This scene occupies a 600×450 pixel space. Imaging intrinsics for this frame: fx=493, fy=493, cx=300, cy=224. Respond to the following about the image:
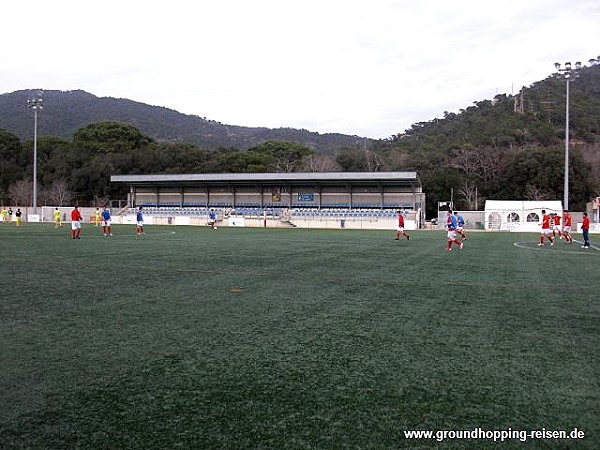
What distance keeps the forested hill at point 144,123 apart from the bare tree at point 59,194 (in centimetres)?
2515

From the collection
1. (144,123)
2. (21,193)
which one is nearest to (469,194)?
(21,193)

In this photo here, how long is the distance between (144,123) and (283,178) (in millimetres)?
67954

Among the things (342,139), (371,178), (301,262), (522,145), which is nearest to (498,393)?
(301,262)

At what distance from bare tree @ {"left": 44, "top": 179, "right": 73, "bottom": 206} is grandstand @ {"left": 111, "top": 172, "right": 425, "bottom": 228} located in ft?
42.6

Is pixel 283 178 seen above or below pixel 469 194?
above

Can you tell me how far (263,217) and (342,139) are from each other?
69.3 metres

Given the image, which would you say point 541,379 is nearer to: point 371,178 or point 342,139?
point 371,178

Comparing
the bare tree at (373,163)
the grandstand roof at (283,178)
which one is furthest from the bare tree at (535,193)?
the bare tree at (373,163)

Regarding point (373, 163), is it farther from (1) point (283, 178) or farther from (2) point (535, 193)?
(1) point (283, 178)

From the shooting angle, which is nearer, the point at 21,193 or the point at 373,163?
the point at 21,193

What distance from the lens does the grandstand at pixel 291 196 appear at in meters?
48.7

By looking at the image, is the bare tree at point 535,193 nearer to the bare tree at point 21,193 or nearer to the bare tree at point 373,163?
the bare tree at point 373,163

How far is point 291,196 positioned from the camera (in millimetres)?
54844

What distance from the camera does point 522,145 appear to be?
7050 centimetres
